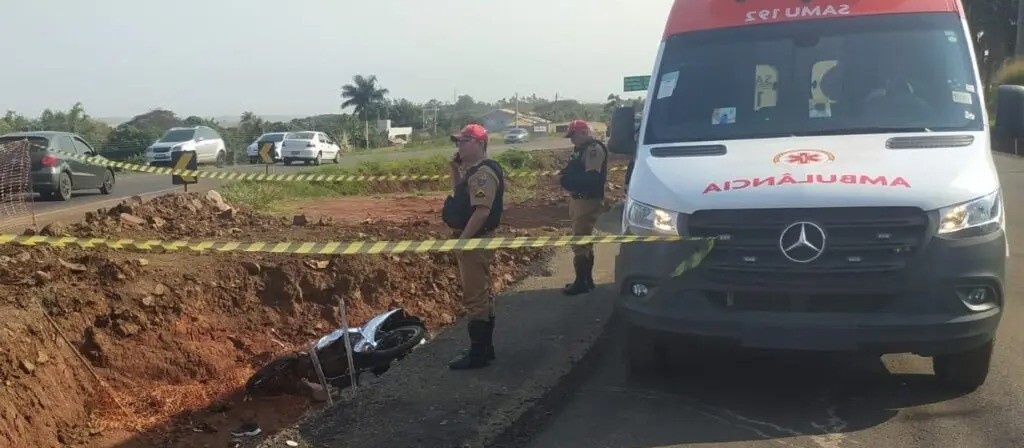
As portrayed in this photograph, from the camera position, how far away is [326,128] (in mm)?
70000

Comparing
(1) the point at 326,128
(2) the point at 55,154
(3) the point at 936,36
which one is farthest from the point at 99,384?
(1) the point at 326,128

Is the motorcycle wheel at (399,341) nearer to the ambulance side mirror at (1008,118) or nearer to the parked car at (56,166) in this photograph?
the ambulance side mirror at (1008,118)

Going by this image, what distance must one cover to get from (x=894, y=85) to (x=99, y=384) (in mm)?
5474

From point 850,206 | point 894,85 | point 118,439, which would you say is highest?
point 894,85

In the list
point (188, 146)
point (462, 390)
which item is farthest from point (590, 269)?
point (188, 146)

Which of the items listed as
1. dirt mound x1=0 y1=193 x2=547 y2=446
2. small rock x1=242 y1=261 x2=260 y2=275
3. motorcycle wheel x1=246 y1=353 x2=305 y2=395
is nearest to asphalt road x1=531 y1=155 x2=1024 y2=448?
motorcycle wheel x1=246 y1=353 x2=305 y2=395

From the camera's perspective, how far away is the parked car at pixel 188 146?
28.1 m

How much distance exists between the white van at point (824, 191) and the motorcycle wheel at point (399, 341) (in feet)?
5.74

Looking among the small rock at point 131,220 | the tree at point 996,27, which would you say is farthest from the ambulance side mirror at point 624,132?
the tree at point 996,27

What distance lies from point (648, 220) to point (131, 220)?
23.0 ft

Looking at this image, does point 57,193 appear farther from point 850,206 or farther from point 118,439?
point 850,206

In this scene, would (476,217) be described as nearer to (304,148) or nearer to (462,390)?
(462,390)

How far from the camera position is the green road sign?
76.7ft

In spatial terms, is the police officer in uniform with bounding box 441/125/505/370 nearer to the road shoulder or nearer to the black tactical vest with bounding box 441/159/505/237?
the black tactical vest with bounding box 441/159/505/237
